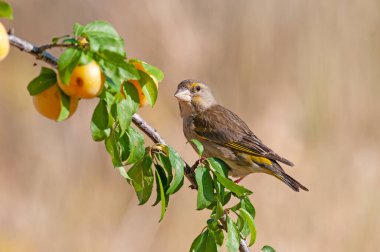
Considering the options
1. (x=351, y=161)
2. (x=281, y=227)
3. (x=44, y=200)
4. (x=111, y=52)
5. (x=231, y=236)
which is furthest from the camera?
(x=351, y=161)

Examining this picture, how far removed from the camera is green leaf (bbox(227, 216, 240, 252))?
108 inches

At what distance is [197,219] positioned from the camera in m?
7.86

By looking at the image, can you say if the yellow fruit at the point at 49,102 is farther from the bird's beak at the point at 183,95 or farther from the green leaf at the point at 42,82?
the bird's beak at the point at 183,95

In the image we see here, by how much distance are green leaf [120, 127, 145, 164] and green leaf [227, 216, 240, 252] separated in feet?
1.55

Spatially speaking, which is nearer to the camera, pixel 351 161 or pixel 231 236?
pixel 231 236

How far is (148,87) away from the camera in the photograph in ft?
7.86

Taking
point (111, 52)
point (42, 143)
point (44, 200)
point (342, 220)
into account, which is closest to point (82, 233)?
point (44, 200)

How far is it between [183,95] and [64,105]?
335 centimetres

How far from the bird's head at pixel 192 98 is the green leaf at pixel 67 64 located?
11.3 feet

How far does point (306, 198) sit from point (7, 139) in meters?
3.19

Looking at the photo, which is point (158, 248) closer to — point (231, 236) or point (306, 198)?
point (306, 198)

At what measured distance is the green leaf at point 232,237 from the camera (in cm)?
274

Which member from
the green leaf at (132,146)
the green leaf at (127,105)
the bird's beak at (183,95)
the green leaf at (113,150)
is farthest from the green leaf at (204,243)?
the bird's beak at (183,95)

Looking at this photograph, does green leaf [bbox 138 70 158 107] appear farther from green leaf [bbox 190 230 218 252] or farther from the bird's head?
the bird's head
